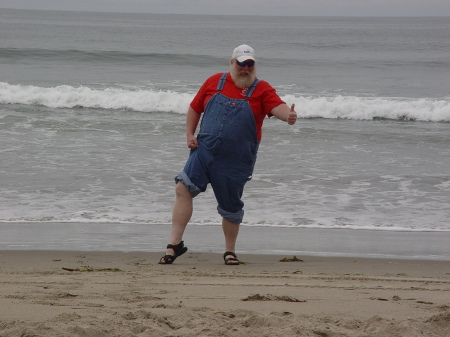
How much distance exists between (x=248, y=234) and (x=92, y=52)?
2777cm

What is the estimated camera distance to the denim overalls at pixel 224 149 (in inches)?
187

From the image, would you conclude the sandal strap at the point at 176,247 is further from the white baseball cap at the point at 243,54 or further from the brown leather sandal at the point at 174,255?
the white baseball cap at the point at 243,54

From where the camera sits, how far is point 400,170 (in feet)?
31.8

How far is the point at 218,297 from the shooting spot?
360 centimetres

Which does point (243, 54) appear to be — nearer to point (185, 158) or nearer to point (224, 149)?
point (224, 149)

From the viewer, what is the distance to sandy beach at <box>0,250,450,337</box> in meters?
2.93

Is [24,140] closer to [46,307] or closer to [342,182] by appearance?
[342,182]

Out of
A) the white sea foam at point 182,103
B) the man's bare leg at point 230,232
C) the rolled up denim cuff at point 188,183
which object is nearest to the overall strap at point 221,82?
the rolled up denim cuff at point 188,183

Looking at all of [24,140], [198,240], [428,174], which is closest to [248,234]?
[198,240]

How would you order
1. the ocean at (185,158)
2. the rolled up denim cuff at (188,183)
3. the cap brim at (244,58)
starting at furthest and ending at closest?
the ocean at (185,158) < the rolled up denim cuff at (188,183) < the cap brim at (244,58)

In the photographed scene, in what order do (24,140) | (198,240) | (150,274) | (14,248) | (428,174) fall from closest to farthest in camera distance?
(150,274)
(14,248)
(198,240)
(428,174)
(24,140)

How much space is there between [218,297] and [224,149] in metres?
1.48

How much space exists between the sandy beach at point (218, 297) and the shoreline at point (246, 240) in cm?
43

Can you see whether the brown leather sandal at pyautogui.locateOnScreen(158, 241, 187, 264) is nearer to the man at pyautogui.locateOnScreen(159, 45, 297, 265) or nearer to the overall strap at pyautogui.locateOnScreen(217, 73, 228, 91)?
the man at pyautogui.locateOnScreen(159, 45, 297, 265)
